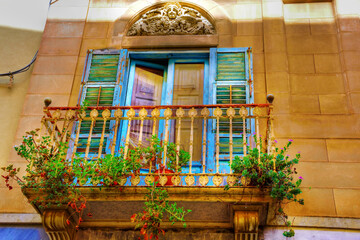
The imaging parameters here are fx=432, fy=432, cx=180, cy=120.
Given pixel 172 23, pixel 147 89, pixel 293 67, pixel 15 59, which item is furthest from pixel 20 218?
pixel 293 67

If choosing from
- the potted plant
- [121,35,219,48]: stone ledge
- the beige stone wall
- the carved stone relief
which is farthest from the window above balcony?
the potted plant

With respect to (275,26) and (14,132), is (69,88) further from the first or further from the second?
(275,26)

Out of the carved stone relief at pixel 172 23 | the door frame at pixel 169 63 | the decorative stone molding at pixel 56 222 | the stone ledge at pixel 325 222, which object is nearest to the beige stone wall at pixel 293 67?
the stone ledge at pixel 325 222

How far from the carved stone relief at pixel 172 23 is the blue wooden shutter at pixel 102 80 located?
1.99 feet

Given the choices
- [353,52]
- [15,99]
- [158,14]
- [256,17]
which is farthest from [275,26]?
[15,99]

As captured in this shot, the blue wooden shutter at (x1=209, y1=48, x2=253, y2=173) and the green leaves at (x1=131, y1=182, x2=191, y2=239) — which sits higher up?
the blue wooden shutter at (x1=209, y1=48, x2=253, y2=173)

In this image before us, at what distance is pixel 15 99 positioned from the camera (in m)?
7.02

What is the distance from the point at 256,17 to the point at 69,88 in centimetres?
334

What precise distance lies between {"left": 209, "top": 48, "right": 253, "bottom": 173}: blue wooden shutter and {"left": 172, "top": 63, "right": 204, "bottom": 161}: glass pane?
12.3 inches

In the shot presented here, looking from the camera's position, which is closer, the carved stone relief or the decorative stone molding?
the decorative stone molding

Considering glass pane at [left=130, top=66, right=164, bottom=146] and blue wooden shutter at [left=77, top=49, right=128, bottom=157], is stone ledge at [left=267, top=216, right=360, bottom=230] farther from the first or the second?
blue wooden shutter at [left=77, top=49, right=128, bottom=157]

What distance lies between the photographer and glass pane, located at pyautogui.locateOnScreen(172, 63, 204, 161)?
6.55m

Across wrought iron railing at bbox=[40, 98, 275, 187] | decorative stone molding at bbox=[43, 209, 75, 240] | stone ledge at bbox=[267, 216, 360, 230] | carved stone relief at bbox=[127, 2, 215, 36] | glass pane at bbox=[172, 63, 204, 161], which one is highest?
carved stone relief at bbox=[127, 2, 215, 36]

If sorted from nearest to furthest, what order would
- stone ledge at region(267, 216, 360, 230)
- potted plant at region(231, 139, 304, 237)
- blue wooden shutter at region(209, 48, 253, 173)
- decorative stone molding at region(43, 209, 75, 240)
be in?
potted plant at region(231, 139, 304, 237) → decorative stone molding at region(43, 209, 75, 240) → stone ledge at region(267, 216, 360, 230) → blue wooden shutter at region(209, 48, 253, 173)
